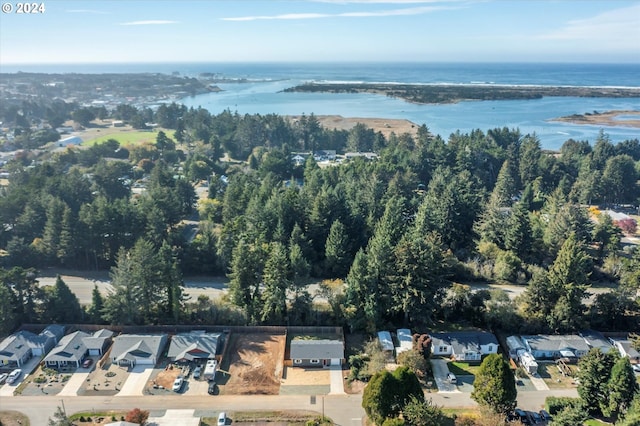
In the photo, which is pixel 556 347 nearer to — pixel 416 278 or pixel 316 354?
pixel 416 278

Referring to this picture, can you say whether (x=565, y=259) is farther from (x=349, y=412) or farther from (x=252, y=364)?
(x=252, y=364)

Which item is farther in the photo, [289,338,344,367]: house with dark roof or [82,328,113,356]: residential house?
[82,328,113,356]: residential house

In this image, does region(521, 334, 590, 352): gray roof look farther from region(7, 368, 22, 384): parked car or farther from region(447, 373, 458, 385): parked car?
region(7, 368, 22, 384): parked car

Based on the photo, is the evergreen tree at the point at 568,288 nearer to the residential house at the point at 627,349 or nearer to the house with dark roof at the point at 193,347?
the residential house at the point at 627,349

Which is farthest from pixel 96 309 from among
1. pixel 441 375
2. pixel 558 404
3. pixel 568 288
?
pixel 568 288

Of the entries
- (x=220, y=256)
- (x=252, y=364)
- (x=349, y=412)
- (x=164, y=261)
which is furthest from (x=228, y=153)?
(x=349, y=412)

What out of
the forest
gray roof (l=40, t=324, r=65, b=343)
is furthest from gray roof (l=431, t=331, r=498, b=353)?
gray roof (l=40, t=324, r=65, b=343)

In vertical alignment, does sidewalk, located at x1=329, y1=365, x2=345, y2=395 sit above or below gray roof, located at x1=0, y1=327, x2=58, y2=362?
below

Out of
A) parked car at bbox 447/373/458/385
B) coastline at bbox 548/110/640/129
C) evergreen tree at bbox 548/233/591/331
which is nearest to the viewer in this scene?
parked car at bbox 447/373/458/385
